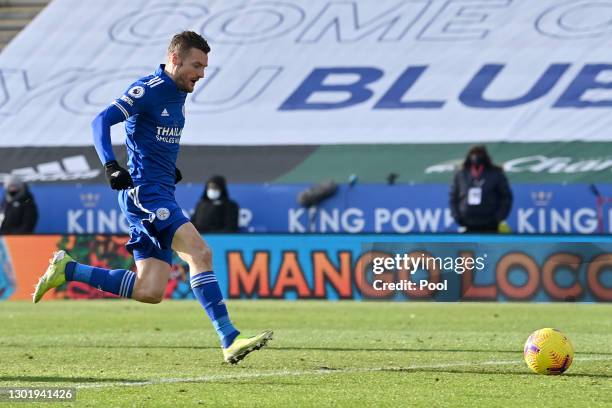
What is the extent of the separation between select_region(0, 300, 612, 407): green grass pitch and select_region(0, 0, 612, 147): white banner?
619cm

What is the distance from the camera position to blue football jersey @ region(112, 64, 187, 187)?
8898 mm

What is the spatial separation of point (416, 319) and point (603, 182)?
6.76m

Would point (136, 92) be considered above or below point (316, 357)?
above

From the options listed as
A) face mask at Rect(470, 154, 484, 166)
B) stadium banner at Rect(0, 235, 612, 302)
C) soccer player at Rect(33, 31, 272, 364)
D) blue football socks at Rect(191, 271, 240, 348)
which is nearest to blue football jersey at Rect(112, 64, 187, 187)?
soccer player at Rect(33, 31, 272, 364)

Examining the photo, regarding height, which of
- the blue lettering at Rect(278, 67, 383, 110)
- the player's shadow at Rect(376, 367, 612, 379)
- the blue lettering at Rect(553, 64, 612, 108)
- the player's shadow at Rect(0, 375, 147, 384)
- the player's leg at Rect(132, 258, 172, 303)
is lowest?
the player's shadow at Rect(376, 367, 612, 379)

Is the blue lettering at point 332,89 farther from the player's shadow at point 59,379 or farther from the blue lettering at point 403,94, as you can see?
the player's shadow at point 59,379

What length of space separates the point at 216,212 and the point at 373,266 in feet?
10.6

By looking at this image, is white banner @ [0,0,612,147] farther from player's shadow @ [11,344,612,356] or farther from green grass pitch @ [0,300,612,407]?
player's shadow @ [11,344,612,356]

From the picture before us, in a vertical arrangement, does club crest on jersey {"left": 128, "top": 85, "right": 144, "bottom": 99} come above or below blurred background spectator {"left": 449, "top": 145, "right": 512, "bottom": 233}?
above

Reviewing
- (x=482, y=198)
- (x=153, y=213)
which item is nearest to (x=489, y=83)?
(x=482, y=198)

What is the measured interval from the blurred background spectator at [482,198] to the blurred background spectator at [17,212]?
6471mm

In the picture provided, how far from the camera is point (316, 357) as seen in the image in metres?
9.94

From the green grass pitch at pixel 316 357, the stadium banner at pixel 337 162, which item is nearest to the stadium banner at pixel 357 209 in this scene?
the stadium banner at pixel 337 162

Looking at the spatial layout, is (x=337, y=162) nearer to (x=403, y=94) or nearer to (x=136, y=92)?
(x=403, y=94)
